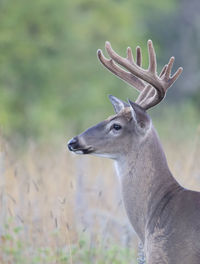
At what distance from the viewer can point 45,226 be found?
6.43 metres

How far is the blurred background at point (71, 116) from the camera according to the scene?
632cm

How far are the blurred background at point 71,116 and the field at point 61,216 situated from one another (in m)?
0.01

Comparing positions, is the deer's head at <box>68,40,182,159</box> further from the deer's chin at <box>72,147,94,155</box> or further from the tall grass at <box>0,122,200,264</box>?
the tall grass at <box>0,122,200,264</box>

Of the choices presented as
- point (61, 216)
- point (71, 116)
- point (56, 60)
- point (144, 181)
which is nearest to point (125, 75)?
point (144, 181)

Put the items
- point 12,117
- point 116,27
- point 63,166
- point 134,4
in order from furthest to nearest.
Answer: point 134,4 → point 116,27 → point 12,117 → point 63,166

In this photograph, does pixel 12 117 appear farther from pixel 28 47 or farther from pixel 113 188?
pixel 113 188

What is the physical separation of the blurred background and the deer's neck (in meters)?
0.50

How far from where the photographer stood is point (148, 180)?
17.1 feet

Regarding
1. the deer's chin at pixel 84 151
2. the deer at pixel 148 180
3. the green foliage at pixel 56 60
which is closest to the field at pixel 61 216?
the deer's chin at pixel 84 151

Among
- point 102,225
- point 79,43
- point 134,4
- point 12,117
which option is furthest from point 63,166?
point 134,4

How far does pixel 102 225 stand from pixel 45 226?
635 millimetres

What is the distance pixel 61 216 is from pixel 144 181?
80 cm

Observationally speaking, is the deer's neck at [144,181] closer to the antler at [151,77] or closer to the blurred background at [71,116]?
the antler at [151,77]

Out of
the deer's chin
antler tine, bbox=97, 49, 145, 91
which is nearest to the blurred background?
the deer's chin
